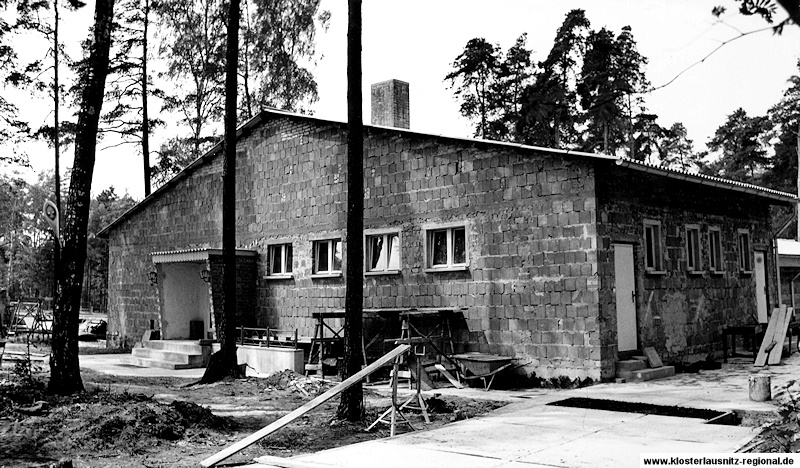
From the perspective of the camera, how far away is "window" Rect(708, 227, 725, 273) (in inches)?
661

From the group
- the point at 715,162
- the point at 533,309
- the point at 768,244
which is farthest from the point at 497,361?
the point at 715,162

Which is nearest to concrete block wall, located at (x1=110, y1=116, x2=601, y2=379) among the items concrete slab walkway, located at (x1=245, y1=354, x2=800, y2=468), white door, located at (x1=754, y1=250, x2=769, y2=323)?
concrete slab walkway, located at (x1=245, y1=354, x2=800, y2=468)

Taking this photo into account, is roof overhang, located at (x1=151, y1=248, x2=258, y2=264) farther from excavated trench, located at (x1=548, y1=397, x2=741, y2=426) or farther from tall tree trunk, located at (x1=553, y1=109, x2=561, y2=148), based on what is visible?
tall tree trunk, located at (x1=553, y1=109, x2=561, y2=148)

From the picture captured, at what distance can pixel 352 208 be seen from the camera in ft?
34.1

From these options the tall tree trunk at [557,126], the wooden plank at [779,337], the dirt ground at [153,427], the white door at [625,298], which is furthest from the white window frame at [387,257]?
the tall tree trunk at [557,126]

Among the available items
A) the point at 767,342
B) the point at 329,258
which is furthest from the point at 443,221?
the point at 767,342

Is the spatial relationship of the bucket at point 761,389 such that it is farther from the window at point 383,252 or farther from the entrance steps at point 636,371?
the window at point 383,252

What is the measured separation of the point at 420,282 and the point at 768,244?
1007 cm

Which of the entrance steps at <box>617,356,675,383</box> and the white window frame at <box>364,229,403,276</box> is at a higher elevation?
the white window frame at <box>364,229,403,276</box>

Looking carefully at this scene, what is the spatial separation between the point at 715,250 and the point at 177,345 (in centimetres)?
1390

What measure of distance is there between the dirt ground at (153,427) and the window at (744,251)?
9.84 m

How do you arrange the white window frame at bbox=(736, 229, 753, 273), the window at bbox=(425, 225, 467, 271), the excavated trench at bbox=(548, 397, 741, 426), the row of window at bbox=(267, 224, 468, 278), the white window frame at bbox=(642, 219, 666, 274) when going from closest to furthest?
the excavated trench at bbox=(548, 397, 741, 426) < the white window frame at bbox=(642, 219, 666, 274) < the window at bbox=(425, 225, 467, 271) < the row of window at bbox=(267, 224, 468, 278) < the white window frame at bbox=(736, 229, 753, 273)

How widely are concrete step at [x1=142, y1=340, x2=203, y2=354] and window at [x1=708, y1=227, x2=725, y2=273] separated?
12855 mm

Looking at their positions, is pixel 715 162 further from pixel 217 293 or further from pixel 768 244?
pixel 217 293
